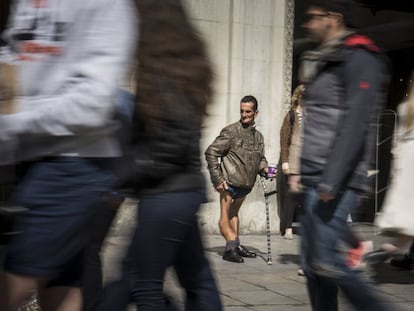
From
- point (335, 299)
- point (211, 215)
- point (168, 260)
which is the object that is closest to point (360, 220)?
point (211, 215)

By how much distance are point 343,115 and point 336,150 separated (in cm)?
18

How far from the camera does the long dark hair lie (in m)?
3.20

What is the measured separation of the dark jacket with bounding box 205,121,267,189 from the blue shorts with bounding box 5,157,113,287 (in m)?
Answer: 5.73

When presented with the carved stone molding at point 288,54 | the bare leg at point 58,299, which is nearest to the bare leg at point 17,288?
the bare leg at point 58,299

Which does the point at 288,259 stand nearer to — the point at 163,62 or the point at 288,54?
the point at 288,54

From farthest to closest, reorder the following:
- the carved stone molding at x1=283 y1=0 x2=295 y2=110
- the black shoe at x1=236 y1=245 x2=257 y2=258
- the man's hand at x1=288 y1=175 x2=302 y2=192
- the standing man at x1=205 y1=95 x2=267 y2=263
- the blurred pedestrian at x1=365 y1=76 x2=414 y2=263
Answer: the carved stone molding at x1=283 y1=0 x2=295 y2=110 < the black shoe at x1=236 y1=245 x2=257 y2=258 < the standing man at x1=205 y1=95 x2=267 y2=263 < the blurred pedestrian at x1=365 y1=76 x2=414 y2=263 < the man's hand at x1=288 y1=175 x2=302 y2=192

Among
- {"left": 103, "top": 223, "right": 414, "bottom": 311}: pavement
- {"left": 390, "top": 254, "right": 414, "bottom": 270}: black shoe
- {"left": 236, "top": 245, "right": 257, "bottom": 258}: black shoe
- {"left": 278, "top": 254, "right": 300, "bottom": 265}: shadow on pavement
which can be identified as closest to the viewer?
{"left": 103, "top": 223, "right": 414, "bottom": 311}: pavement

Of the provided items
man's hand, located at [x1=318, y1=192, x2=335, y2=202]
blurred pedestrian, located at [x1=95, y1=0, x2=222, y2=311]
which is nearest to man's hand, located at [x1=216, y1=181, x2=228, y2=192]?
man's hand, located at [x1=318, y1=192, x2=335, y2=202]

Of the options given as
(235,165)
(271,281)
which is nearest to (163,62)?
(271,281)

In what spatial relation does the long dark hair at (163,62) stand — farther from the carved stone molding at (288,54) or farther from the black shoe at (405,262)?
the carved stone molding at (288,54)

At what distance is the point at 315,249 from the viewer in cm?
401

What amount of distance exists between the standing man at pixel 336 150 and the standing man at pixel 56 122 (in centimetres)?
163

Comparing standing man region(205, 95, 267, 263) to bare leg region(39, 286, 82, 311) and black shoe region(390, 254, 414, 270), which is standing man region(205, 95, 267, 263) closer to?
black shoe region(390, 254, 414, 270)

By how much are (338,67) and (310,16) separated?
1.41 ft
